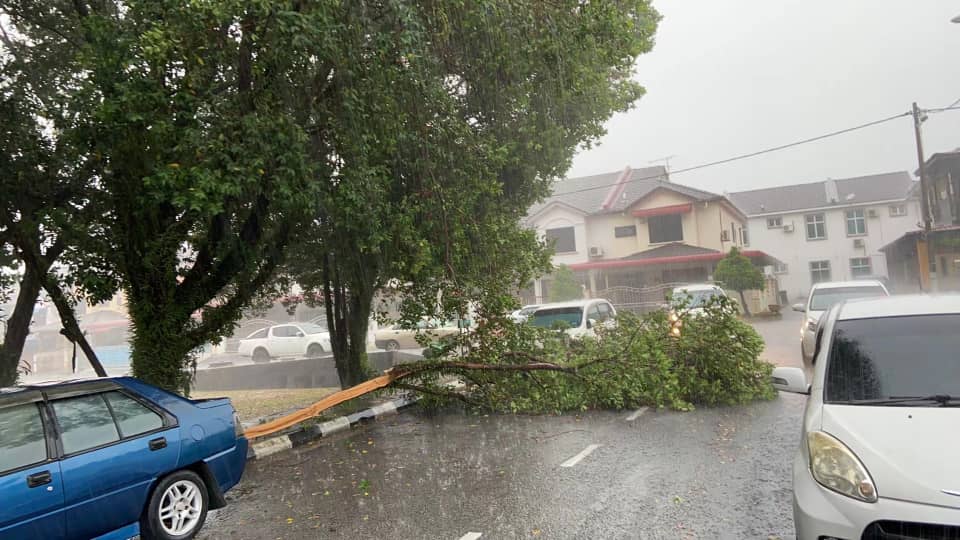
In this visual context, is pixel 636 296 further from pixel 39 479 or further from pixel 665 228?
pixel 39 479

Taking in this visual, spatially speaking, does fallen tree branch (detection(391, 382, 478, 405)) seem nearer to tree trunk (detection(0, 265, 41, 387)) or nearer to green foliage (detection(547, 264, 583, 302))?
tree trunk (detection(0, 265, 41, 387))

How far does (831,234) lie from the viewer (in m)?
40.6

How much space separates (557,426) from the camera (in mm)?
8875

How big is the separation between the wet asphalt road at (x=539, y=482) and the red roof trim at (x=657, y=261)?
24891mm

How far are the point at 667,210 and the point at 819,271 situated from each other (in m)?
13.8

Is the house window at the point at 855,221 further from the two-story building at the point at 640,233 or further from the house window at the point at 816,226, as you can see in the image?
the two-story building at the point at 640,233

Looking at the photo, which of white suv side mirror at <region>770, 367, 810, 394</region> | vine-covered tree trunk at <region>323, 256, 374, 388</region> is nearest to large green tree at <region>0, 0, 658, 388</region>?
vine-covered tree trunk at <region>323, 256, 374, 388</region>

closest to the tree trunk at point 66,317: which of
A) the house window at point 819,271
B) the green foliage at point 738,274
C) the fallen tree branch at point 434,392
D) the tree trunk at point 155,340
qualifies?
the tree trunk at point 155,340

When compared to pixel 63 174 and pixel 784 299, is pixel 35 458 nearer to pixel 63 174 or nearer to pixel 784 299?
pixel 63 174

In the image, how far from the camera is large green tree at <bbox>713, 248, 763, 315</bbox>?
29.2 metres

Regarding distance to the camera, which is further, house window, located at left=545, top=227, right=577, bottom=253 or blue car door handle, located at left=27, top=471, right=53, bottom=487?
house window, located at left=545, top=227, right=577, bottom=253

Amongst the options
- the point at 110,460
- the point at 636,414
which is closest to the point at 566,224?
the point at 636,414

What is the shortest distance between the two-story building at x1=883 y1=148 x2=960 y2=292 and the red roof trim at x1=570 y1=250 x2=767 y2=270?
6782 millimetres

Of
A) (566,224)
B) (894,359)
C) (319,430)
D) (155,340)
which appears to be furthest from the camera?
(566,224)
